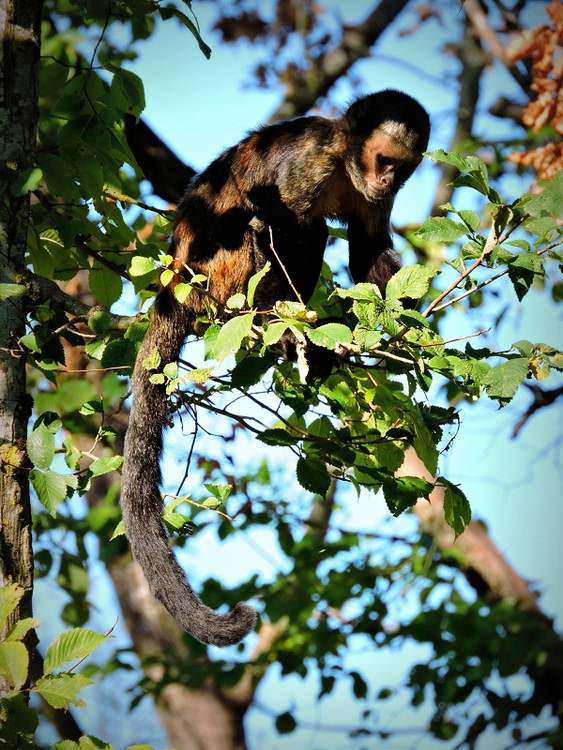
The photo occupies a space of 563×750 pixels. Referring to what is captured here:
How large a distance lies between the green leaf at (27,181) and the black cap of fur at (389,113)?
2.03 metres

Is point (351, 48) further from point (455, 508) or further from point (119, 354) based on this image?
point (455, 508)

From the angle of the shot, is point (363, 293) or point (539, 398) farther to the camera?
point (539, 398)

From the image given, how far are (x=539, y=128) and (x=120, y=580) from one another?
5722 mm

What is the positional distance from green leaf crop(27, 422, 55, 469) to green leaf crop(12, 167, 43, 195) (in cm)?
77

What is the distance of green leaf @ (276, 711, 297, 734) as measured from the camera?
538cm

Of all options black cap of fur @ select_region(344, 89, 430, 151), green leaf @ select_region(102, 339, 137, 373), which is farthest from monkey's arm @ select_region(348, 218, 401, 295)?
green leaf @ select_region(102, 339, 137, 373)

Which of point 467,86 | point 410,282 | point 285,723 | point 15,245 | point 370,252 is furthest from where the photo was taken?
point 467,86

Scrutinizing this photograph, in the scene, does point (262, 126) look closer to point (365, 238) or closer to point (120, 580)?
point (365, 238)

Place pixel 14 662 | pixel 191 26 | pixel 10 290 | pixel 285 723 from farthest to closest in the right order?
1. pixel 285 723
2. pixel 191 26
3. pixel 10 290
4. pixel 14 662

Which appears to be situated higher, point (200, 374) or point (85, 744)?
point (200, 374)

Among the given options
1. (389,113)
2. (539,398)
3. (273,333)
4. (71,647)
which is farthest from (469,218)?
(539,398)

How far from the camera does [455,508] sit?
2.77 metres

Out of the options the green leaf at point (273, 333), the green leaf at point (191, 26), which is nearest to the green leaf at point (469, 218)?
the green leaf at point (273, 333)

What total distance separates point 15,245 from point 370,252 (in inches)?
81.7
